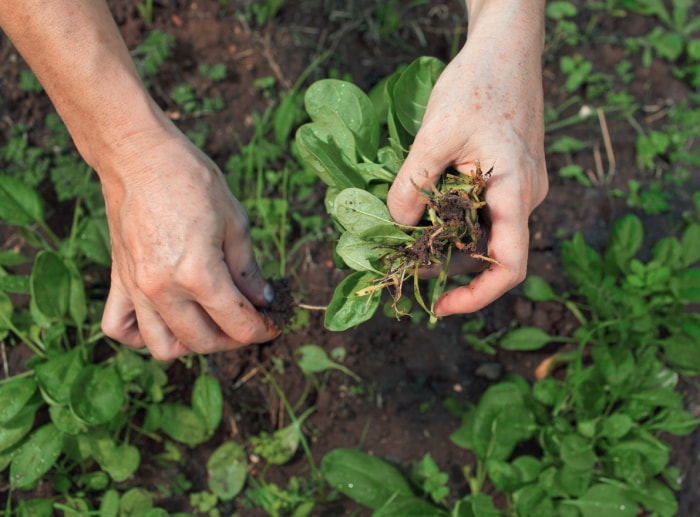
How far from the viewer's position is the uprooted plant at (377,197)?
4.63 ft

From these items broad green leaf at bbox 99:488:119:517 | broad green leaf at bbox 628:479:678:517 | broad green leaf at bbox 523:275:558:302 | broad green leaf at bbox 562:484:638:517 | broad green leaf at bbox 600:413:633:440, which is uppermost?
broad green leaf at bbox 99:488:119:517

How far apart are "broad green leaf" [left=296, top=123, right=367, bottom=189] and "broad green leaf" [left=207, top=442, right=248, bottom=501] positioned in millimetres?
1067

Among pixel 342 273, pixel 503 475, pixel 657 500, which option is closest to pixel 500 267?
pixel 503 475

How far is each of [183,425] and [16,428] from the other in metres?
0.50

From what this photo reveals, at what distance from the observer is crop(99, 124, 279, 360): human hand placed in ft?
4.60

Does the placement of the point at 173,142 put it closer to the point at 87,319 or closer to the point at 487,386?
the point at 87,319

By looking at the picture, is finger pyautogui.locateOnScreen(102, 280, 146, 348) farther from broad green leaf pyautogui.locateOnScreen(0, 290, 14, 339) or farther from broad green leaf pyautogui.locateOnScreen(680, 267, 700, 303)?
broad green leaf pyautogui.locateOnScreen(680, 267, 700, 303)

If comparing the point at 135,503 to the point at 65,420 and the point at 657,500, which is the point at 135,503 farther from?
the point at 657,500

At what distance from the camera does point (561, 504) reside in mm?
2078

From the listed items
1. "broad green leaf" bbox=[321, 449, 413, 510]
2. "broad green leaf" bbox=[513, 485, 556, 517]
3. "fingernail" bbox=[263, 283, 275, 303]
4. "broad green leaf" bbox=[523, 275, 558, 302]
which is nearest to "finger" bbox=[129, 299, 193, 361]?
"fingernail" bbox=[263, 283, 275, 303]

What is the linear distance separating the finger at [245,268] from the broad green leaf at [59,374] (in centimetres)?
66

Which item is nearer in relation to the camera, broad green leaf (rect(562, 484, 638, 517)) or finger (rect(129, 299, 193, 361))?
finger (rect(129, 299, 193, 361))

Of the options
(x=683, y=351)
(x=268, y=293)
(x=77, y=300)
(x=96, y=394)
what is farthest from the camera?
(x=683, y=351)

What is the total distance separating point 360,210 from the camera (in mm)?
1450
